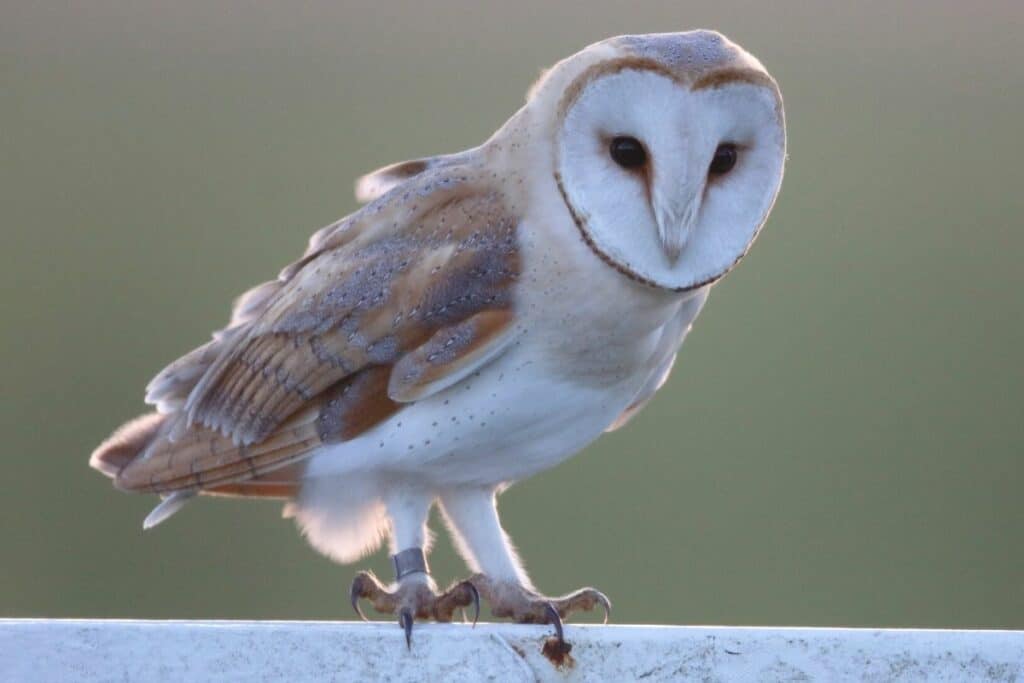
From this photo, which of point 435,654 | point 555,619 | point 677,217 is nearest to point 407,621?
point 555,619

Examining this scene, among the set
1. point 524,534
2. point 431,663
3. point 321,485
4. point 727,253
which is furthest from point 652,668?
point 524,534

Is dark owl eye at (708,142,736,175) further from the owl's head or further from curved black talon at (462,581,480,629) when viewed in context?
curved black talon at (462,581,480,629)

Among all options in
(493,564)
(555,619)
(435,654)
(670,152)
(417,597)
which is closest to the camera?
(435,654)

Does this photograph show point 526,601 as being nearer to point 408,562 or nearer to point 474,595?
point 474,595

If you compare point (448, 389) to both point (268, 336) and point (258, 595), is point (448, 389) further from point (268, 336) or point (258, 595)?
point (258, 595)

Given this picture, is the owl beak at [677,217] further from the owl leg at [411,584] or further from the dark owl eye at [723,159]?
the owl leg at [411,584]

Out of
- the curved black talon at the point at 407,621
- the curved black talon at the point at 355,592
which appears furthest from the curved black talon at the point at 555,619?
the curved black talon at the point at 355,592

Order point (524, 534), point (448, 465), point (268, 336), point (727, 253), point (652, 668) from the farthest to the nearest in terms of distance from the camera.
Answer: point (524, 534) → point (268, 336) → point (448, 465) → point (727, 253) → point (652, 668)
